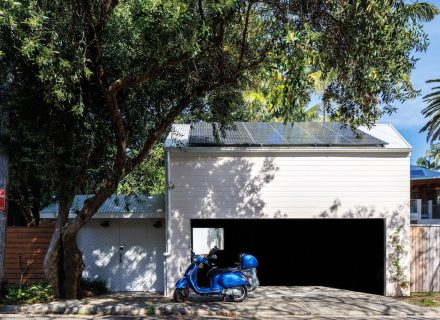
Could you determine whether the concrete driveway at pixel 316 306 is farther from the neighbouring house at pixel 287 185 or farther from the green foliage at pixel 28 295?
the green foliage at pixel 28 295

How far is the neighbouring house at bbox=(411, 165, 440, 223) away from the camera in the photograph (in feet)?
81.4

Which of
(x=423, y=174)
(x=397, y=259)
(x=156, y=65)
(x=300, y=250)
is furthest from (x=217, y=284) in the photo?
(x=423, y=174)

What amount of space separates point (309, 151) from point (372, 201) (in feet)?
7.52

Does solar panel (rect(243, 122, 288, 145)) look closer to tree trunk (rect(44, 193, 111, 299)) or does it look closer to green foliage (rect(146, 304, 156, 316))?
tree trunk (rect(44, 193, 111, 299))

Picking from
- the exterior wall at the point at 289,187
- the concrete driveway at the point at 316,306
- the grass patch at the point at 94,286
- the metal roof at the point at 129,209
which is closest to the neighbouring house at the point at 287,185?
the exterior wall at the point at 289,187

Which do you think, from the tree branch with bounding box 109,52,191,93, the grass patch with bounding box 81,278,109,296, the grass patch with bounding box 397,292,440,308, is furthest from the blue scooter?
the tree branch with bounding box 109,52,191,93

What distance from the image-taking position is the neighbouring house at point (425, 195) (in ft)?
81.4

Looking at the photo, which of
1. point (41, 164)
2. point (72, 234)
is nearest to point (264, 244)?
point (72, 234)

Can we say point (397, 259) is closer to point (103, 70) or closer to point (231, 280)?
point (231, 280)

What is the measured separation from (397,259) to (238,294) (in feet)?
15.9

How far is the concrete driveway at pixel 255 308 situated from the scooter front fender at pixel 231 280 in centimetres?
43

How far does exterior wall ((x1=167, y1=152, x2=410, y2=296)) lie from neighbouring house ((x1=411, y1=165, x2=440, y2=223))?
31.2ft

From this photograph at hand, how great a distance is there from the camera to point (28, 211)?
2294 cm

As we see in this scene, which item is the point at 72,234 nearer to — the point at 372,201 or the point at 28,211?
the point at 372,201
